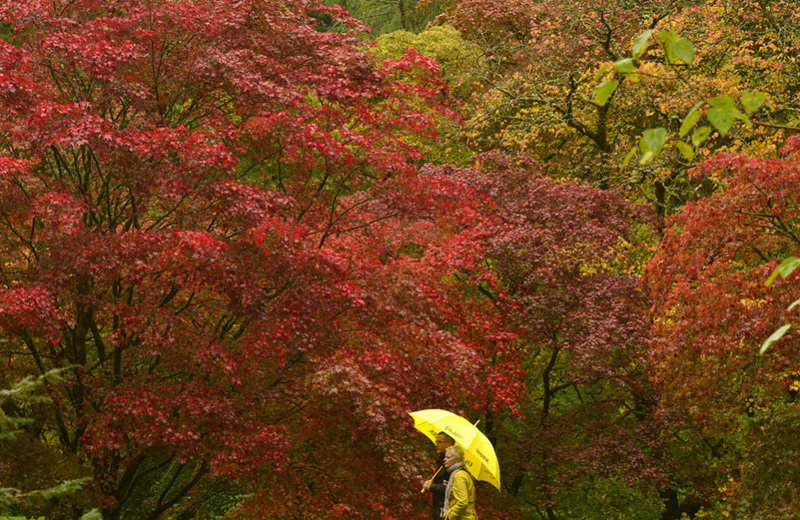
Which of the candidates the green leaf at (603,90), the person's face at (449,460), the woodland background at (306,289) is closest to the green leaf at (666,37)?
the green leaf at (603,90)

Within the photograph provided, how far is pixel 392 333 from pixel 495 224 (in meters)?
5.17

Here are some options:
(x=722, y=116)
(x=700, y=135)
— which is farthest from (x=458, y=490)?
(x=722, y=116)

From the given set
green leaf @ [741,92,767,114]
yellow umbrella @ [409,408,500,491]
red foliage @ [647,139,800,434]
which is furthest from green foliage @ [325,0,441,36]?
green leaf @ [741,92,767,114]

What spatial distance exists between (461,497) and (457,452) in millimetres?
380

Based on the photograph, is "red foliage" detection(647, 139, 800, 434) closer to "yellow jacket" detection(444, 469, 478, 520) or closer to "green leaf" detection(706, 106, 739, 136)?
"yellow jacket" detection(444, 469, 478, 520)

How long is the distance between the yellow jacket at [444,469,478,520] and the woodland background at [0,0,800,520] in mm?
2890

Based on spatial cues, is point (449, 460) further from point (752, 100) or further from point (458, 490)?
point (752, 100)

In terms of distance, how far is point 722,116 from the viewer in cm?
255

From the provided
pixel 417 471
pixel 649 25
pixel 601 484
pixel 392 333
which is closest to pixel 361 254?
pixel 392 333

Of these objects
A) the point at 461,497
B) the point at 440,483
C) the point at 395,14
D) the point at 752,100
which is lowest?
the point at 440,483

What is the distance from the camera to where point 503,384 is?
45.5ft

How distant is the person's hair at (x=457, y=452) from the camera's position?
691 cm

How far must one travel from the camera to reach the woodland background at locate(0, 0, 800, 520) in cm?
898

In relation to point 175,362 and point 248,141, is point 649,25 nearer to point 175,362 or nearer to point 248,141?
point 248,141
